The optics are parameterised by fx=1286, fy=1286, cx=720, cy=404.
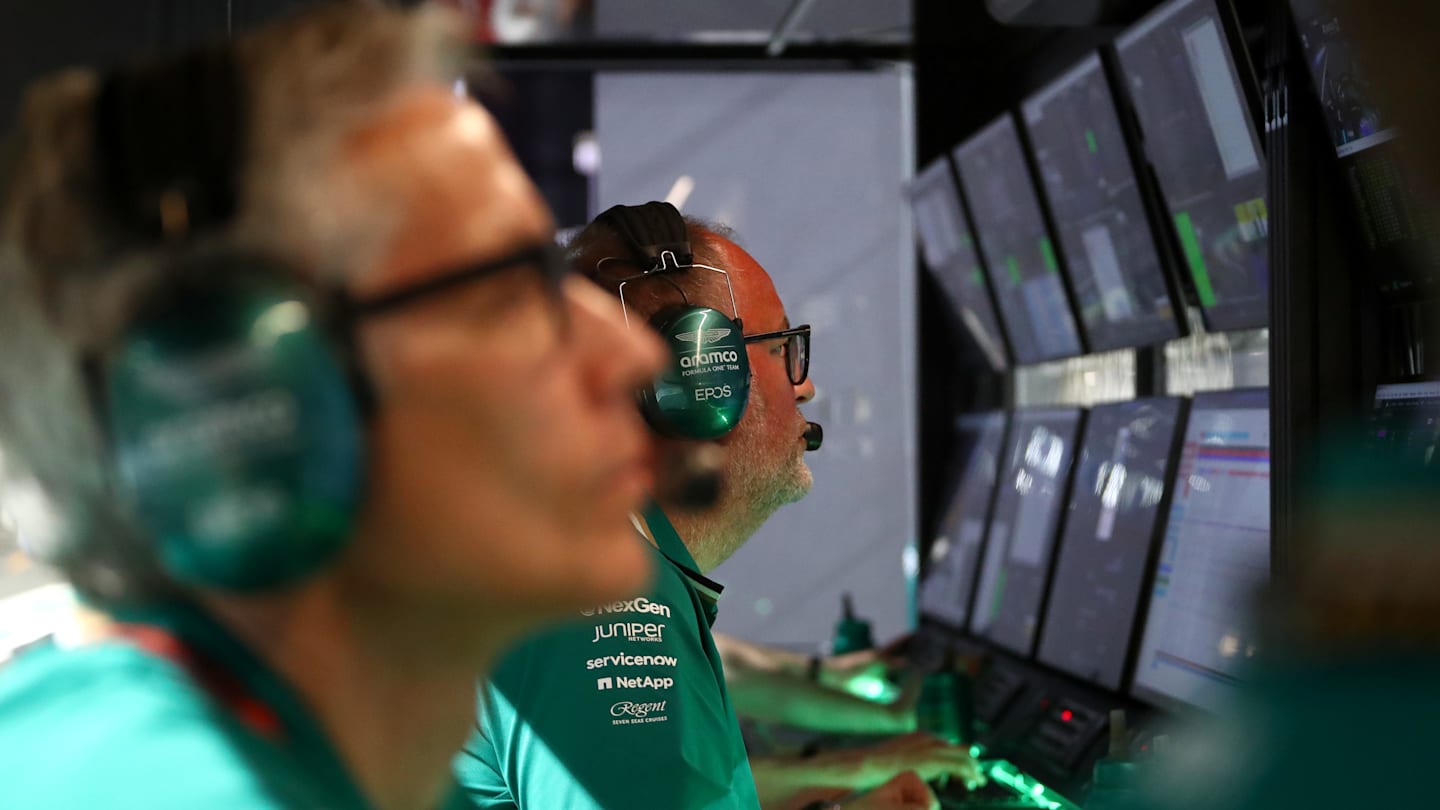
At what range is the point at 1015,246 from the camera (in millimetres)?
3238

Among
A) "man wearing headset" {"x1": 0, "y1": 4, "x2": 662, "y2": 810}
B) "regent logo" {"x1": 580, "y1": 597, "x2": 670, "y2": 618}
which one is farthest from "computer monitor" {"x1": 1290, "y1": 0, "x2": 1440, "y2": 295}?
"man wearing headset" {"x1": 0, "y1": 4, "x2": 662, "y2": 810}

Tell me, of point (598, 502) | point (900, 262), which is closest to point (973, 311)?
point (900, 262)

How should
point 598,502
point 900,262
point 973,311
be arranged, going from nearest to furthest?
point 598,502 → point 973,311 → point 900,262

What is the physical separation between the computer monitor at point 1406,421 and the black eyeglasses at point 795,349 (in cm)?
82

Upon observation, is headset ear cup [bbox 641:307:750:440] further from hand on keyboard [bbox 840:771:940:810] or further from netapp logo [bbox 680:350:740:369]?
hand on keyboard [bbox 840:771:940:810]

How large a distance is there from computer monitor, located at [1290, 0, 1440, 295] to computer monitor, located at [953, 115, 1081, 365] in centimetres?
125

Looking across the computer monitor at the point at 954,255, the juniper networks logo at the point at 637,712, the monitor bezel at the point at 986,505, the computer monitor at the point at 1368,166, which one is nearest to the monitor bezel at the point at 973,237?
the computer monitor at the point at 954,255

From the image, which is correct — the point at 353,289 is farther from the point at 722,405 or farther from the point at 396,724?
the point at 722,405

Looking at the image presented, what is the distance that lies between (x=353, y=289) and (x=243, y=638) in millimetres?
191

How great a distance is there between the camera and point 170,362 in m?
0.60

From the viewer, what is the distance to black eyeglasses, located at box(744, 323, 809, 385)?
197 centimetres

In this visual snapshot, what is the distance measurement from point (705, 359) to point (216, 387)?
1103 millimetres

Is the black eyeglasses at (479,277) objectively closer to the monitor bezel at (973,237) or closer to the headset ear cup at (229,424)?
the headset ear cup at (229,424)

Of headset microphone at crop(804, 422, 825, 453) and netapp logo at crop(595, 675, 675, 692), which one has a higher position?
headset microphone at crop(804, 422, 825, 453)
